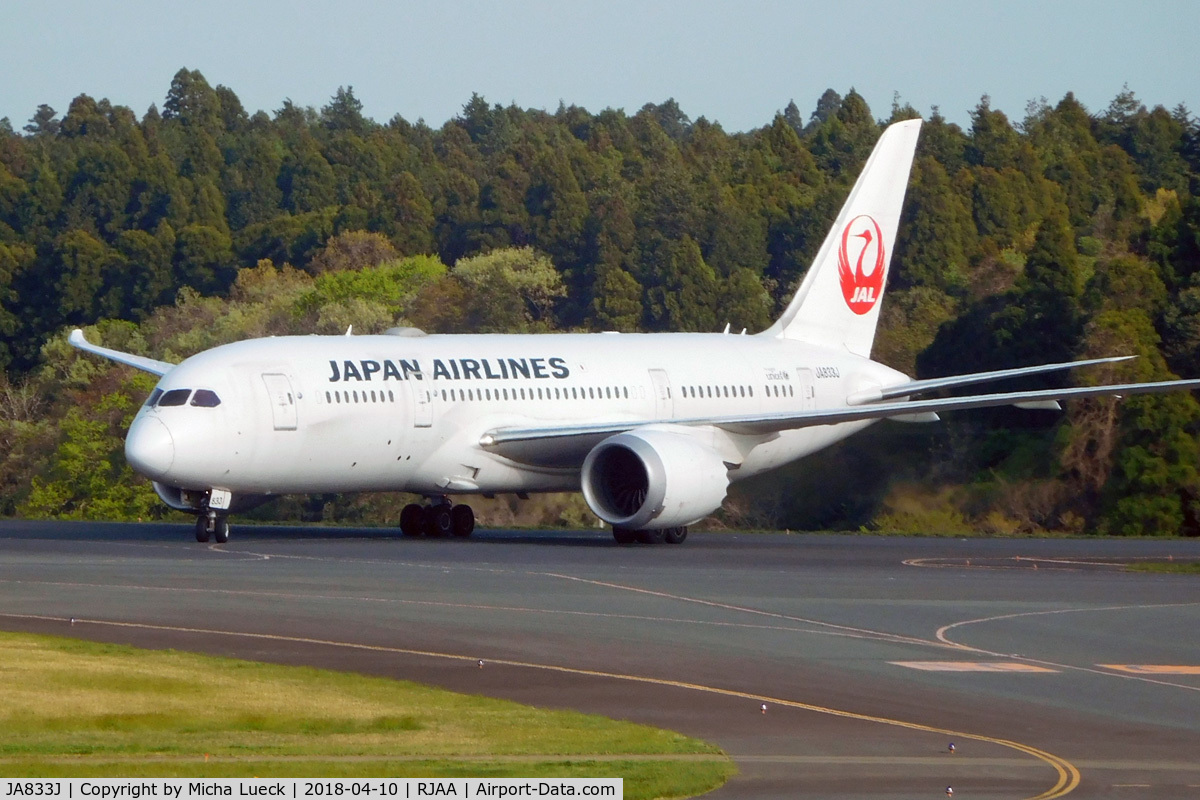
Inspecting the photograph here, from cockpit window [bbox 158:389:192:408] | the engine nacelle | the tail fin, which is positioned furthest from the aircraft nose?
the tail fin

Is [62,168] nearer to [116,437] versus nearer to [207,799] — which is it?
[116,437]

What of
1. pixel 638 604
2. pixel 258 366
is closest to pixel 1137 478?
pixel 258 366

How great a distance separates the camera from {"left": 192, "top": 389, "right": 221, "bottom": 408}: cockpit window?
3042 cm

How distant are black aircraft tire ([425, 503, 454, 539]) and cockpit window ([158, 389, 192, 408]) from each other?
21.8ft

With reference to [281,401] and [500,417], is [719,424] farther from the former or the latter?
[281,401]

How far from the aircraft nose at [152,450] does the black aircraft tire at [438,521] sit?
7.08m

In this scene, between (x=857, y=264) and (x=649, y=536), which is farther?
(x=857, y=264)

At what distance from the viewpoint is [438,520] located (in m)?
35.9

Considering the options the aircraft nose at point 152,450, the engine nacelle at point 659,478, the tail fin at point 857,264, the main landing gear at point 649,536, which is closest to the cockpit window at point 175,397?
the aircraft nose at point 152,450

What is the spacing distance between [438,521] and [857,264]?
1241cm

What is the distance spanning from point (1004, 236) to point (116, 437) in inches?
2137

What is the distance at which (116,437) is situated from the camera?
69875mm

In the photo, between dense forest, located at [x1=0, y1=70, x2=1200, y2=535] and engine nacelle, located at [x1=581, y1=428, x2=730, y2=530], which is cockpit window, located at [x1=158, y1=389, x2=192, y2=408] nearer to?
engine nacelle, located at [x1=581, y1=428, x2=730, y2=530]
